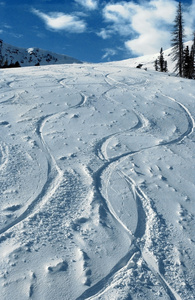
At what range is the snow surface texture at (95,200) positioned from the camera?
3.15 m

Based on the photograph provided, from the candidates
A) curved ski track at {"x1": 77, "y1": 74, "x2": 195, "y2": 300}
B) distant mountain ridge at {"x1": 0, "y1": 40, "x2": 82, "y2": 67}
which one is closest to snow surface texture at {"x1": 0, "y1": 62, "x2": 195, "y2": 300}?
curved ski track at {"x1": 77, "y1": 74, "x2": 195, "y2": 300}

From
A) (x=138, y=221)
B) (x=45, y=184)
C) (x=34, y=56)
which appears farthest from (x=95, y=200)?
(x=34, y=56)

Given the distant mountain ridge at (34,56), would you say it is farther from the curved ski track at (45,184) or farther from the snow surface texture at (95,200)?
the curved ski track at (45,184)

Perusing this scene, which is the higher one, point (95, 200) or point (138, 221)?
point (95, 200)

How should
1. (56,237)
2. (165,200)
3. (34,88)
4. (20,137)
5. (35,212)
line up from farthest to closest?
(34,88) < (20,137) < (165,200) < (35,212) < (56,237)

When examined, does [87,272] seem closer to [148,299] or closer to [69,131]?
[148,299]

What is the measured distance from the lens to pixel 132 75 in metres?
13.3

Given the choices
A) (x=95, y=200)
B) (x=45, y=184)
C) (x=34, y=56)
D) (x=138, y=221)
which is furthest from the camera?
(x=34, y=56)

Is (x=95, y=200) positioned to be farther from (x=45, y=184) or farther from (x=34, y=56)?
(x=34, y=56)

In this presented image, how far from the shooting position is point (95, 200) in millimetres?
4395

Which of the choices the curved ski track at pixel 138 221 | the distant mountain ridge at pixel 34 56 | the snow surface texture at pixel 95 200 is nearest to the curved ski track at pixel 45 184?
the snow surface texture at pixel 95 200

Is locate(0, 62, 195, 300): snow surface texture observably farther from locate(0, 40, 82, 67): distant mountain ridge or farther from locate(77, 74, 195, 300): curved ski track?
locate(0, 40, 82, 67): distant mountain ridge

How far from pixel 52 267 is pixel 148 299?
1140mm

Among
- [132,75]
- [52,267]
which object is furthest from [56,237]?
[132,75]
